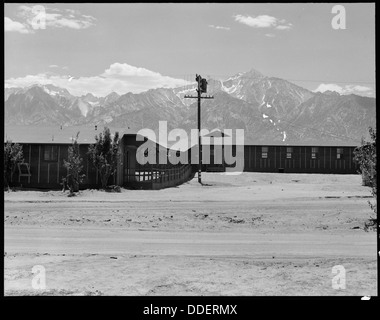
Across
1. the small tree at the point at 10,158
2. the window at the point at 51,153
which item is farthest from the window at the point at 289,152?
the small tree at the point at 10,158

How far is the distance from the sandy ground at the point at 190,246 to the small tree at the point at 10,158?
5.45 m

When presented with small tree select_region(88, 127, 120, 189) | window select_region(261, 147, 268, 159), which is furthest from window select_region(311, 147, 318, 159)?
small tree select_region(88, 127, 120, 189)

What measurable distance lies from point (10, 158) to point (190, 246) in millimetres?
22251

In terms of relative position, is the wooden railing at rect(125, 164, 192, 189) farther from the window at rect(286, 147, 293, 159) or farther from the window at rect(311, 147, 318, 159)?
the window at rect(311, 147, 318, 159)

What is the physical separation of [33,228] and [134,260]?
22.8 ft

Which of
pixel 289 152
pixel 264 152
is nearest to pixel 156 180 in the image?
pixel 264 152

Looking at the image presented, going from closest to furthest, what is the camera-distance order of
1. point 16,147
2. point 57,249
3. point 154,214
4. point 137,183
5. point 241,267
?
point 241,267 → point 57,249 → point 154,214 → point 16,147 → point 137,183

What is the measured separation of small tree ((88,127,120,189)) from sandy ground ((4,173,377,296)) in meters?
6.03

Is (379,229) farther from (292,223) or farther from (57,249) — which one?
(292,223)

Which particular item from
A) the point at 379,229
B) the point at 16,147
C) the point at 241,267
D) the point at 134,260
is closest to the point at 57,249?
the point at 134,260

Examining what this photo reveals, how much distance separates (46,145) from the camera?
33.7m

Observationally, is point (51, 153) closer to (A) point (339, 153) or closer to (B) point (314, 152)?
(B) point (314, 152)

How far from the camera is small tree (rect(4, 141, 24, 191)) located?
31.8 m

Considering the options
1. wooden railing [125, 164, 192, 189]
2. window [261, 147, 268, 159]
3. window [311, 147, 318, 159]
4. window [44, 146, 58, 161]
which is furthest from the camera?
window [261, 147, 268, 159]
